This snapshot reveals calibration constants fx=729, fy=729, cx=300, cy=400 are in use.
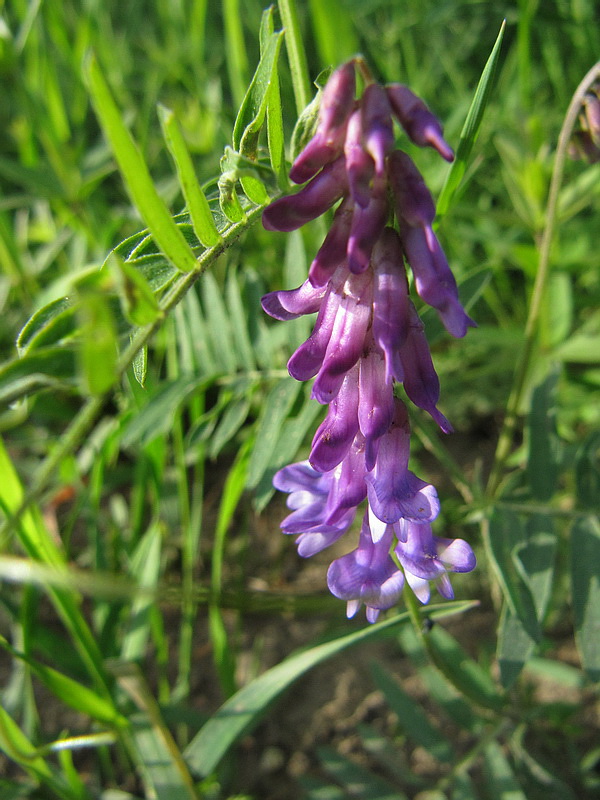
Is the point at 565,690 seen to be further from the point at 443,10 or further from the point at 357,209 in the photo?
the point at 443,10

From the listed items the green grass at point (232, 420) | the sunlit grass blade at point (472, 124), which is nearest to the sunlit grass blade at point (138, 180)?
the green grass at point (232, 420)

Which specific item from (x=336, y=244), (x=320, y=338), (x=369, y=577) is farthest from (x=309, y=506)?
(x=336, y=244)

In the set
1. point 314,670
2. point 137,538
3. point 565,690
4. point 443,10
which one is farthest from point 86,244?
point 565,690

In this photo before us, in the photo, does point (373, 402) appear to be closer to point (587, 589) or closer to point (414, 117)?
point (414, 117)

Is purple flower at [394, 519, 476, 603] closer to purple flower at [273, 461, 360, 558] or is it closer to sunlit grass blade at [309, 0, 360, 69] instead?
purple flower at [273, 461, 360, 558]

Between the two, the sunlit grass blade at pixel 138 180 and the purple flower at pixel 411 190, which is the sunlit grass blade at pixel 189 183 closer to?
the sunlit grass blade at pixel 138 180

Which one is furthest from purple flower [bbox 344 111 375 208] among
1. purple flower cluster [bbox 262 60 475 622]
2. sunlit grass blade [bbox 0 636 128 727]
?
sunlit grass blade [bbox 0 636 128 727]
